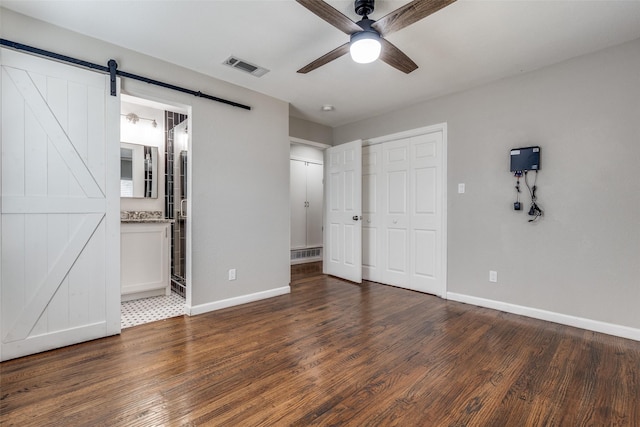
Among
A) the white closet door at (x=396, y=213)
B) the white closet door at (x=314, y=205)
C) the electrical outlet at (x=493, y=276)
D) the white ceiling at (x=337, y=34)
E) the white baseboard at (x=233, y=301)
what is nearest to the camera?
the white ceiling at (x=337, y=34)

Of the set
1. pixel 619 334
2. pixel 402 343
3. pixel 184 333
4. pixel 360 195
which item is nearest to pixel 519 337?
pixel 619 334

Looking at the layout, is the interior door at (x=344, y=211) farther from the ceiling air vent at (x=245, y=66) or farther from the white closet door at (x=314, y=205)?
the ceiling air vent at (x=245, y=66)

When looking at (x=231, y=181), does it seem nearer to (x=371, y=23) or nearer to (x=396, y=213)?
(x=371, y=23)

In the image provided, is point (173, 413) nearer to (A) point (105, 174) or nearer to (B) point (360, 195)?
(A) point (105, 174)

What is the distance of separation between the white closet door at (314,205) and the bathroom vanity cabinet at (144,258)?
3.02 meters

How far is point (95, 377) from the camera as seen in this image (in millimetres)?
1899

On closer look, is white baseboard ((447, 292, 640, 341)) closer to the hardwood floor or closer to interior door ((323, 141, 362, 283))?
the hardwood floor

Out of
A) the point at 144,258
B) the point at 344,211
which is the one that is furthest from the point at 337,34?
the point at 144,258

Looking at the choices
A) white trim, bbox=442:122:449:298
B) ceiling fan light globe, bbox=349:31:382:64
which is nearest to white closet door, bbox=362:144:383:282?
white trim, bbox=442:122:449:298

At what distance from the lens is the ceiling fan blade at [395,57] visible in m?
2.07

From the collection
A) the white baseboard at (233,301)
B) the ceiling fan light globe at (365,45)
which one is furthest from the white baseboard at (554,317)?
the ceiling fan light globe at (365,45)

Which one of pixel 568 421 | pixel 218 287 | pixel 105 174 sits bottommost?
pixel 568 421

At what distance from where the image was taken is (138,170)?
386 cm

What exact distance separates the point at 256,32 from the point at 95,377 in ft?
8.86
